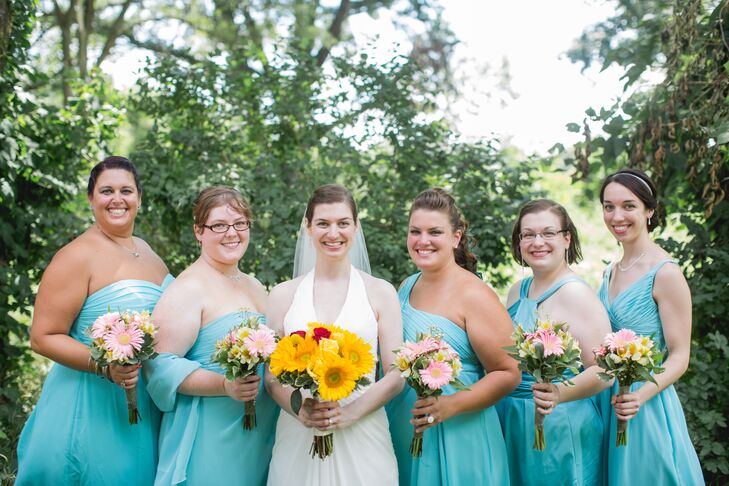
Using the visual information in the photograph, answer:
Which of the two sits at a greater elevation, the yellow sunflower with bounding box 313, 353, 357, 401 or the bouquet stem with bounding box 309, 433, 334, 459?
the yellow sunflower with bounding box 313, 353, 357, 401

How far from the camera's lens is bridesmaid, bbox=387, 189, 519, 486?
3805mm

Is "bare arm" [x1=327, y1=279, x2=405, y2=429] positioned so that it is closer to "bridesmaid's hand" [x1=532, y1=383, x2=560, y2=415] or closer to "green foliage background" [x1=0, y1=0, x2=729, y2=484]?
"bridesmaid's hand" [x1=532, y1=383, x2=560, y2=415]

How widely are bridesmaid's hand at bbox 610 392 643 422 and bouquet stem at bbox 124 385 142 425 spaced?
264cm

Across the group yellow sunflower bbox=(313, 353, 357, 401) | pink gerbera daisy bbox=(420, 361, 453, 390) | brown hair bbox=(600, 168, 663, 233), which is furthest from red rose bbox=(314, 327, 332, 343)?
brown hair bbox=(600, 168, 663, 233)

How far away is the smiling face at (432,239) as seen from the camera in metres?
4.06

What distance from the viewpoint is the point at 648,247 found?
13.9ft

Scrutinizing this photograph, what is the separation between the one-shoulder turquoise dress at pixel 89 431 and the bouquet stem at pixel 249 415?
69 centimetres

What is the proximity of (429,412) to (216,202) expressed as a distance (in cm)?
176

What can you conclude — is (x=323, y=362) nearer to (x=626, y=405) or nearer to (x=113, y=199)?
(x=626, y=405)

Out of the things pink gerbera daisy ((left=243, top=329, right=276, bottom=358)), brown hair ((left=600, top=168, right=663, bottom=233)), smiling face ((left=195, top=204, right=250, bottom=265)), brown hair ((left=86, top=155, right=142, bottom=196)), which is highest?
brown hair ((left=86, top=155, right=142, bottom=196))

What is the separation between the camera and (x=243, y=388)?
352cm

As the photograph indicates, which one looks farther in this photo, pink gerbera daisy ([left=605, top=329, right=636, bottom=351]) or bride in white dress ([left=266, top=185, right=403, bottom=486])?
bride in white dress ([left=266, top=185, right=403, bottom=486])

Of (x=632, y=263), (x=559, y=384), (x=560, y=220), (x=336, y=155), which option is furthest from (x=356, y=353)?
(x=336, y=155)

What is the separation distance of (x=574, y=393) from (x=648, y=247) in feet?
3.59
